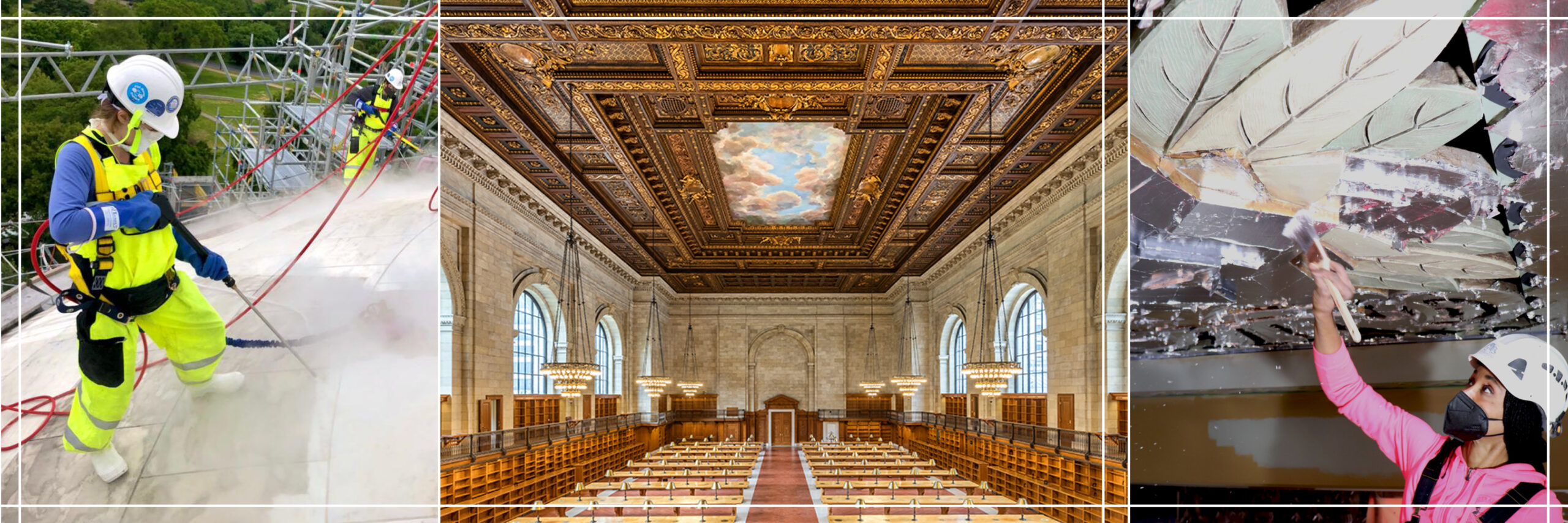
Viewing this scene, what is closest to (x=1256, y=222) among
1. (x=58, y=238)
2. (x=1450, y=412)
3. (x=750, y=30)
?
(x=1450, y=412)

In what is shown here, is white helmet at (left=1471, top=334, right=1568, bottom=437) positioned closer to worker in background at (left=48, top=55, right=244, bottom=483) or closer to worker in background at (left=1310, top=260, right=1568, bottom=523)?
worker in background at (left=1310, top=260, right=1568, bottom=523)

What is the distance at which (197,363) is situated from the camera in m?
5.11

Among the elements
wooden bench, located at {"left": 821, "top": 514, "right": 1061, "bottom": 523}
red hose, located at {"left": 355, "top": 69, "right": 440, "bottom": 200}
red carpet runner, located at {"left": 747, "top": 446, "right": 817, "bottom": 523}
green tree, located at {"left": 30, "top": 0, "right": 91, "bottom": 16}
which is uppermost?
green tree, located at {"left": 30, "top": 0, "right": 91, "bottom": 16}

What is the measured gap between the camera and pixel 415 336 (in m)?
5.30

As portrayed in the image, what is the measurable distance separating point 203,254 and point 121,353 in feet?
2.57

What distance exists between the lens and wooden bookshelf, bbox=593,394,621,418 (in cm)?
2342

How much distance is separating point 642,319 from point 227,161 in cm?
2387

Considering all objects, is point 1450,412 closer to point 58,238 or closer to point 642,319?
point 58,238

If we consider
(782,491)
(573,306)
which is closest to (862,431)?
(782,491)

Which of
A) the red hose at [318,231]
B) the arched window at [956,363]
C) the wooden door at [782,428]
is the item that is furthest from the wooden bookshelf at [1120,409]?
the wooden door at [782,428]

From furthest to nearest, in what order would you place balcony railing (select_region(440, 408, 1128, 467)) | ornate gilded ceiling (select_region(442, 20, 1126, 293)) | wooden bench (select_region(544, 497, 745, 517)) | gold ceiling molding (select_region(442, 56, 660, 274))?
1. balcony railing (select_region(440, 408, 1128, 467))
2. wooden bench (select_region(544, 497, 745, 517))
3. gold ceiling molding (select_region(442, 56, 660, 274))
4. ornate gilded ceiling (select_region(442, 20, 1126, 293))

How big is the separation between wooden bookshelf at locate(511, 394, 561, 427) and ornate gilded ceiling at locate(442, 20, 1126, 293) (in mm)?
4170

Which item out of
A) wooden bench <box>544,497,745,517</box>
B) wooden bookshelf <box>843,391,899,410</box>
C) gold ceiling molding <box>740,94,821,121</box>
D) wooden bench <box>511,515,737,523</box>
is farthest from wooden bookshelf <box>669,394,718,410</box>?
gold ceiling molding <box>740,94,821,121</box>

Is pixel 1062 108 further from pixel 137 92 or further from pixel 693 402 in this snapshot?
pixel 693 402
